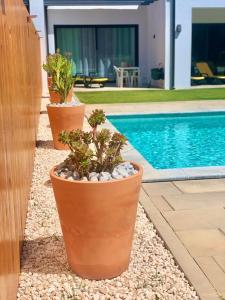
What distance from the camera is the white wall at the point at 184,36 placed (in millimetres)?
19144

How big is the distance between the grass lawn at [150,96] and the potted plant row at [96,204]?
1182 cm

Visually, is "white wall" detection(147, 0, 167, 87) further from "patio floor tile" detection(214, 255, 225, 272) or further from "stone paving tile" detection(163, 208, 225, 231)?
"patio floor tile" detection(214, 255, 225, 272)

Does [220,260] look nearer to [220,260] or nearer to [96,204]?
[220,260]

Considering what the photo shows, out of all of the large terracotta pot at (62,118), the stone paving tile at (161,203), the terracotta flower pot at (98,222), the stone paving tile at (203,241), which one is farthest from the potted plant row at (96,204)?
the large terracotta pot at (62,118)

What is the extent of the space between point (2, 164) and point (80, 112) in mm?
5854

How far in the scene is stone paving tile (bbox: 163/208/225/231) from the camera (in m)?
4.50

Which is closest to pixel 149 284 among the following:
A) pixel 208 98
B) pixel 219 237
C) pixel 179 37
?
pixel 219 237

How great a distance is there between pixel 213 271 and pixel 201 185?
2.33 meters

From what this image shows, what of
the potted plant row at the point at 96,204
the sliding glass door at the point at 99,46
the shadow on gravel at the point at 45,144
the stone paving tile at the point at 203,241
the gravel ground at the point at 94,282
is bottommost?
the gravel ground at the point at 94,282

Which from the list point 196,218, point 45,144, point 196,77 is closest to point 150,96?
point 196,77

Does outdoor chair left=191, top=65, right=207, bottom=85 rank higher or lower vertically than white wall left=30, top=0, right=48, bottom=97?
lower

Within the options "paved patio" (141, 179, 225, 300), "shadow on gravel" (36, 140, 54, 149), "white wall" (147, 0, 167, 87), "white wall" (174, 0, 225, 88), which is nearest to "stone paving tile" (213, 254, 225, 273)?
"paved patio" (141, 179, 225, 300)

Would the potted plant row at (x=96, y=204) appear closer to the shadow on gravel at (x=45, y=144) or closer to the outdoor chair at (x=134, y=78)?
the shadow on gravel at (x=45, y=144)

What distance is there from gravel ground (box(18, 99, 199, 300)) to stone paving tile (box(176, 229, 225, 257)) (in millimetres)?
258
